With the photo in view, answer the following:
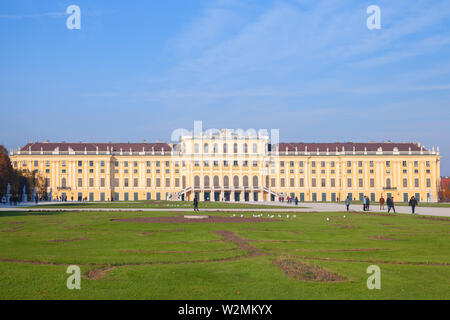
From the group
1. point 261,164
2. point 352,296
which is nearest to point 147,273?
point 352,296

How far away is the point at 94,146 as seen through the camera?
103 meters

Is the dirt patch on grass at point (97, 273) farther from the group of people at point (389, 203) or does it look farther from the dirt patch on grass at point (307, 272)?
the group of people at point (389, 203)

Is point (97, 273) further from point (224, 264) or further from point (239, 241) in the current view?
point (239, 241)

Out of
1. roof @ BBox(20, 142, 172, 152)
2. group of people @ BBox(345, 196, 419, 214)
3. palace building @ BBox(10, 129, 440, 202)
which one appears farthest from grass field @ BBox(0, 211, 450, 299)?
roof @ BBox(20, 142, 172, 152)

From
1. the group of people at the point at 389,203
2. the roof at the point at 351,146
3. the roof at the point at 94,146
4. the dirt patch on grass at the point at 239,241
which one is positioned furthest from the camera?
the roof at the point at 351,146

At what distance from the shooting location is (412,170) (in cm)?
9731

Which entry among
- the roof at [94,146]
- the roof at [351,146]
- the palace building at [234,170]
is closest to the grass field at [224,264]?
the palace building at [234,170]

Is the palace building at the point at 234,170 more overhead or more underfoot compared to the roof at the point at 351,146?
more underfoot

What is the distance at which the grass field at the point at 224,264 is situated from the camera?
10398mm

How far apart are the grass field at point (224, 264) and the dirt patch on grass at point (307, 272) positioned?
0.09 ft

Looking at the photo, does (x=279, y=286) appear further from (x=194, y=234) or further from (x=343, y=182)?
(x=343, y=182)

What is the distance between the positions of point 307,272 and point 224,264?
256 cm
